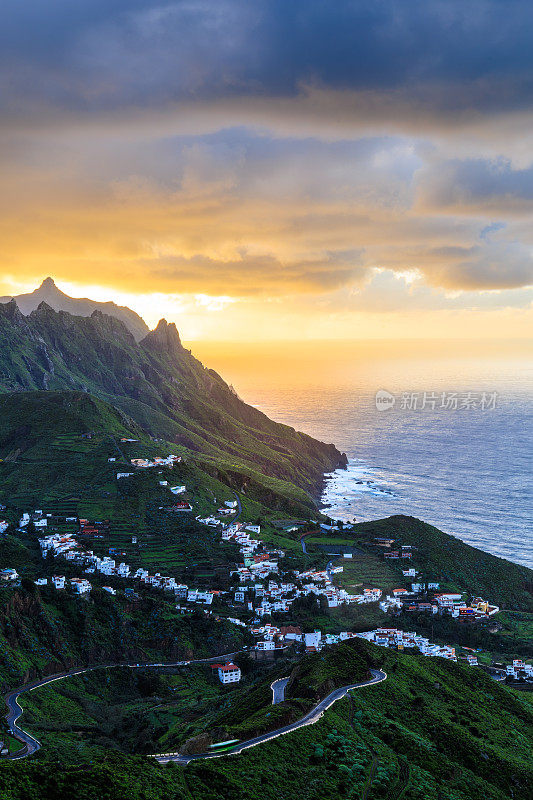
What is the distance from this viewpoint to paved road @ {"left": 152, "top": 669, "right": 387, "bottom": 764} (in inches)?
1501

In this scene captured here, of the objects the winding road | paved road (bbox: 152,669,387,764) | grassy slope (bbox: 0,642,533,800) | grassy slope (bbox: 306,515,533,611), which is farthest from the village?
paved road (bbox: 152,669,387,764)

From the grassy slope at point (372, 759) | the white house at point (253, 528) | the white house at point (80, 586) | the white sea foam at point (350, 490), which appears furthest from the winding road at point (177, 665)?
the white sea foam at point (350, 490)

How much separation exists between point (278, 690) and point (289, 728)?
1018 centimetres

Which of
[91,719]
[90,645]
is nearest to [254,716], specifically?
[91,719]

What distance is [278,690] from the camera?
51.8 metres

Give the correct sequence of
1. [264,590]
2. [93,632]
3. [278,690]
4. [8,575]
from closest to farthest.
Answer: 1. [278,690]
2. [93,632]
3. [8,575]
4. [264,590]

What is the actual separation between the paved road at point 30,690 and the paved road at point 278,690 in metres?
17.3

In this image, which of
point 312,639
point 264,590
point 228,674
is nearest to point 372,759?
point 228,674

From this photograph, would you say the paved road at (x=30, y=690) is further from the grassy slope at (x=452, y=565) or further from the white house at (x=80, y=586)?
the grassy slope at (x=452, y=565)

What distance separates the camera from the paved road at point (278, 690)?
49.3 metres

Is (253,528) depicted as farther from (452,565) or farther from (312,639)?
(312,639)

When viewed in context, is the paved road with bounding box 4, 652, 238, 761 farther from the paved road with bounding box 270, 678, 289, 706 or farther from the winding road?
the paved road with bounding box 270, 678, 289, 706

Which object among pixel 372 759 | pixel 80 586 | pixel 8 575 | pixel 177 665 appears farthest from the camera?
pixel 80 586

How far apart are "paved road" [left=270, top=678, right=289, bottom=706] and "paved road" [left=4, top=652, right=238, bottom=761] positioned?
56.8ft
